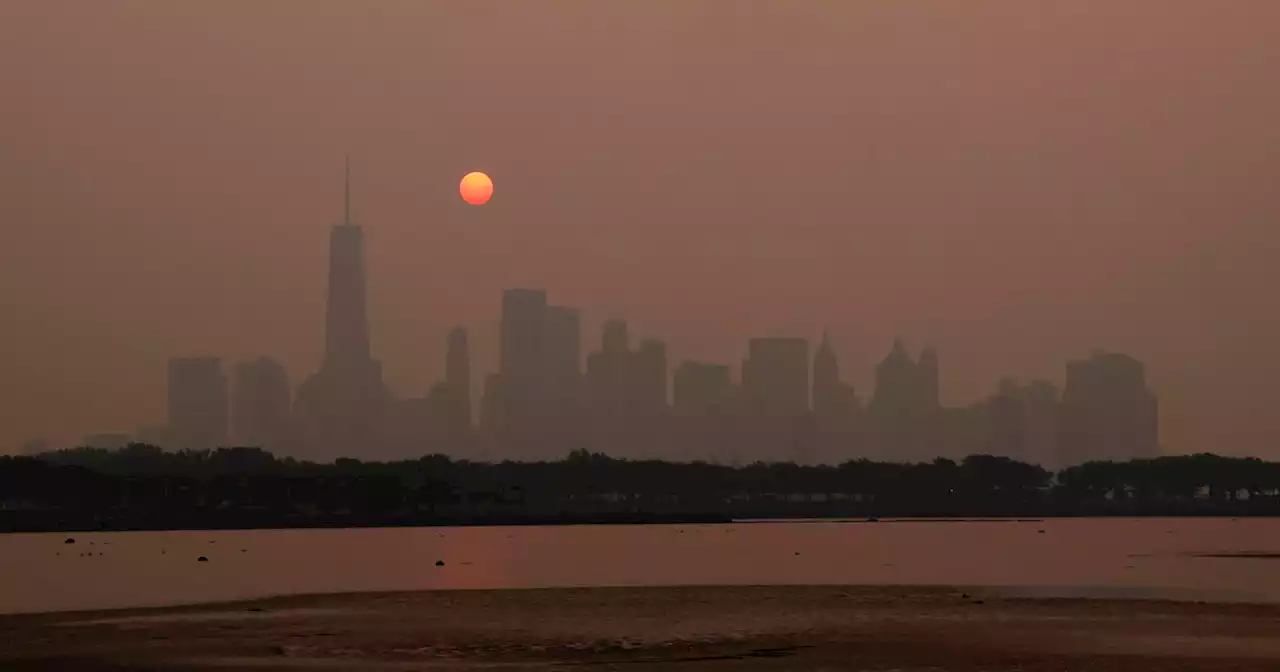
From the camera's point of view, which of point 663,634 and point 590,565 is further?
point 590,565

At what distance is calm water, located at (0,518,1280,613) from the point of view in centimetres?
8231

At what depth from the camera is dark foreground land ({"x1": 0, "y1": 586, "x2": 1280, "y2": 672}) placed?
47.4 meters

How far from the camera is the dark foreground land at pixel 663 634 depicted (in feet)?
156

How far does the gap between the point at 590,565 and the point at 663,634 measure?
5245 centimetres

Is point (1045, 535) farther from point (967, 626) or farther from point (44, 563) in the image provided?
point (967, 626)

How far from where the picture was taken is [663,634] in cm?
5503

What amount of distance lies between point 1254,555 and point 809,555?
111ft

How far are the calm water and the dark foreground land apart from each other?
9.42m

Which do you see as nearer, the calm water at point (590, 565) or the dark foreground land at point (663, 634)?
the dark foreground land at point (663, 634)

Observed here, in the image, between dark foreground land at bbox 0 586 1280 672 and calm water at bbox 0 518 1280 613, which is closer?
dark foreground land at bbox 0 586 1280 672

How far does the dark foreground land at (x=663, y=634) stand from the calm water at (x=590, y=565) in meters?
9.42

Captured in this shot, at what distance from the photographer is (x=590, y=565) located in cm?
10706

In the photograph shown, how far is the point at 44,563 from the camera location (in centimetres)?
11094

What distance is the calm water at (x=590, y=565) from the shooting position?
82.3m
